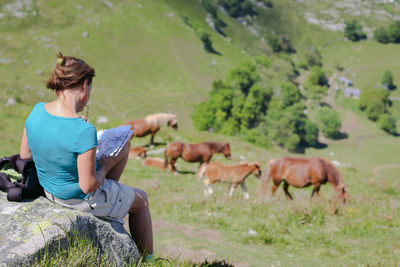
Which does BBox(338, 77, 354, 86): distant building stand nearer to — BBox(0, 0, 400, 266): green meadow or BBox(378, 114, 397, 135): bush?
BBox(0, 0, 400, 266): green meadow

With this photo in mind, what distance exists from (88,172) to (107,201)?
0.67 metres

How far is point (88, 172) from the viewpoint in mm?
3254

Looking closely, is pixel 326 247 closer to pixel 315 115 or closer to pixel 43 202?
pixel 43 202

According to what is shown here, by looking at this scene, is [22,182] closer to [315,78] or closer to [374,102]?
[374,102]

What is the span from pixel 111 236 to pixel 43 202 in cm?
83

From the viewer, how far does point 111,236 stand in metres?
3.85

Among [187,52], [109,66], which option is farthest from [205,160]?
[187,52]

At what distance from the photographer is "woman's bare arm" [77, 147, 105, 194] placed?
3.20 metres

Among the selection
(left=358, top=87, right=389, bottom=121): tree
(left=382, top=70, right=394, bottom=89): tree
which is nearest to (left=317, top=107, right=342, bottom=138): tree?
(left=358, top=87, right=389, bottom=121): tree

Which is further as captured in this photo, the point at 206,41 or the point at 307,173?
the point at 206,41

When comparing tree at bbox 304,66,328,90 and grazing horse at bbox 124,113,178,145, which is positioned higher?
tree at bbox 304,66,328,90

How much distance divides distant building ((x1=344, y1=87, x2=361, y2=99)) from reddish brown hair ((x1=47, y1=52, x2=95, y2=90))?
123790 millimetres

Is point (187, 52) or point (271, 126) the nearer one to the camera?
point (271, 126)

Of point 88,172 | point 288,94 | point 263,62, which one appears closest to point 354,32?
point 263,62
